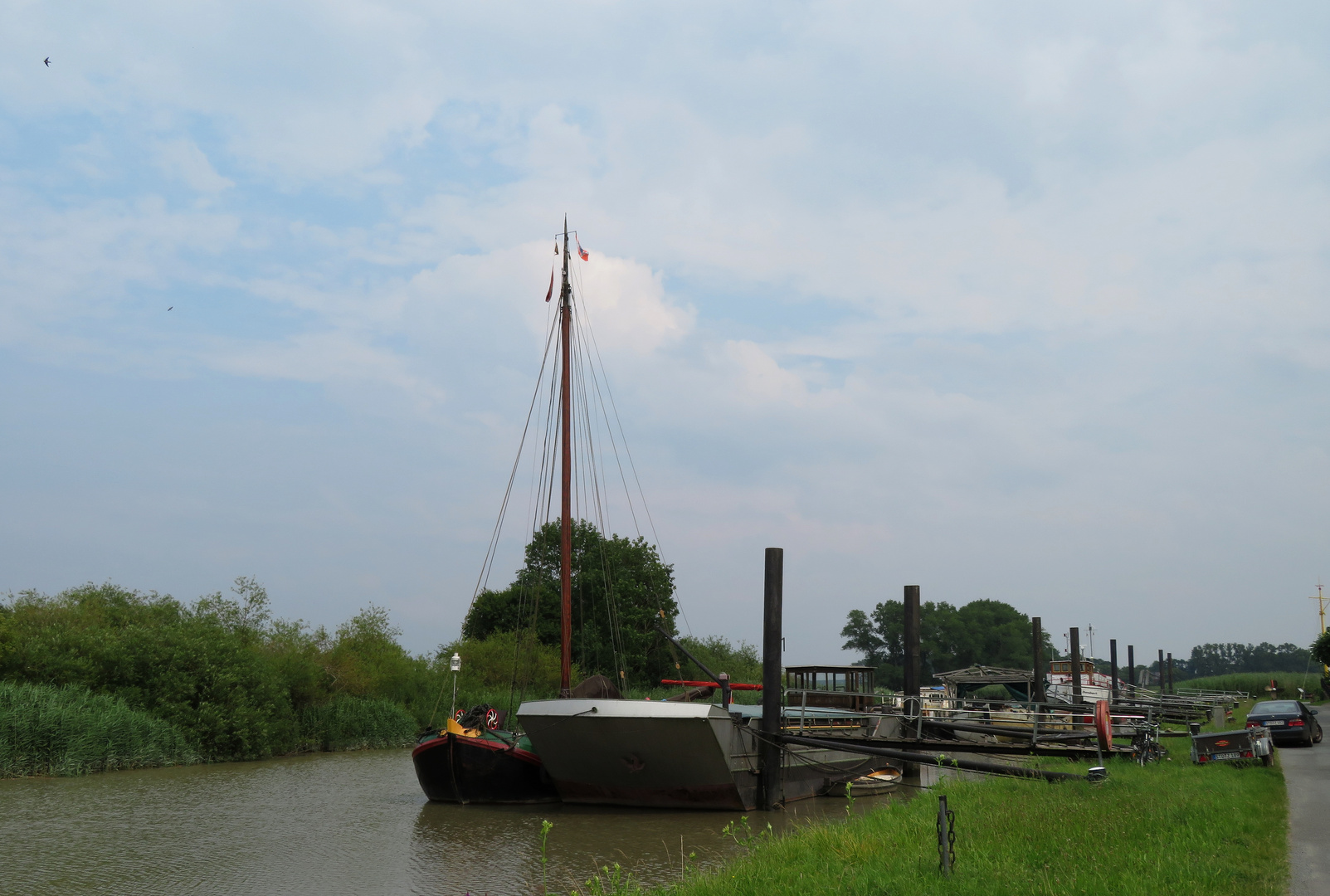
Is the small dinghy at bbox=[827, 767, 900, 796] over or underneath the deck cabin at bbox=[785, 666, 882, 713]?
underneath

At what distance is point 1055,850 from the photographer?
9.78 m

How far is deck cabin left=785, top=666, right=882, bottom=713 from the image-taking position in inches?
1093

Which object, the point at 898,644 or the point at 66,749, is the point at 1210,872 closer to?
the point at 66,749

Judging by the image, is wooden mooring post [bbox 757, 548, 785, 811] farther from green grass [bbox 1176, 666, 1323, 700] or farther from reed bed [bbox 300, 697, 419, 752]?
green grass [bbox 1176, 666, 1323, 700]

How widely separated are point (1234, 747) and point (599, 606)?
3722 cm

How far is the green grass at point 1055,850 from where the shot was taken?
8.34 meters

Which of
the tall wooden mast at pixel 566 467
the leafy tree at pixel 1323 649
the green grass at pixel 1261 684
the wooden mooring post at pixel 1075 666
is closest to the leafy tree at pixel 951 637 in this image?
the green grass at pixel 1261 684

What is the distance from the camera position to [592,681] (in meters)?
20.3

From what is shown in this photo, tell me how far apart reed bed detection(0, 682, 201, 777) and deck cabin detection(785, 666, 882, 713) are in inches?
716

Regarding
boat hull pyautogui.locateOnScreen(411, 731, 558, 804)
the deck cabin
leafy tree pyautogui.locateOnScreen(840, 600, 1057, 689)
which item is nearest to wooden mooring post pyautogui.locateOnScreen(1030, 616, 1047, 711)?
the deck cabin

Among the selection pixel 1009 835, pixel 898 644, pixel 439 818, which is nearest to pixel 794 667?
pixel 439 818

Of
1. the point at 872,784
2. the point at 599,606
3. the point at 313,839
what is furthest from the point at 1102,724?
the point at 599,606

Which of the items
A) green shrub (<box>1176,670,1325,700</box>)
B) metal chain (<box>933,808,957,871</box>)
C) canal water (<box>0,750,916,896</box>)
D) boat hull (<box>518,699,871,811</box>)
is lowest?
green shrub (<box>1176,670,1325,700</box>)

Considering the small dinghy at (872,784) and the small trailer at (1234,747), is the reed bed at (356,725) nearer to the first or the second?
the small dinghy at (872,784)
